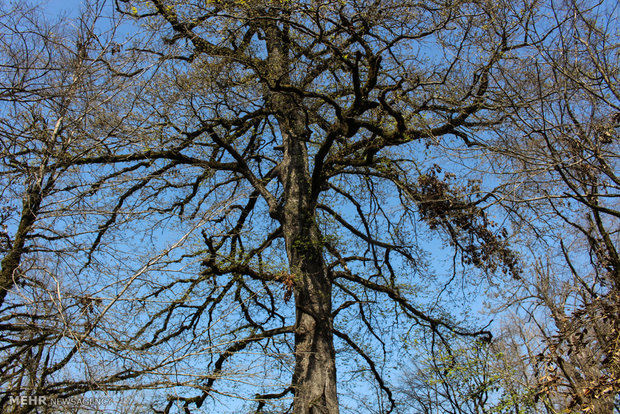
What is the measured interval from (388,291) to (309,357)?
2.12 metres

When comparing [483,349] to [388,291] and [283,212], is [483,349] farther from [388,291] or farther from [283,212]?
[283,212]

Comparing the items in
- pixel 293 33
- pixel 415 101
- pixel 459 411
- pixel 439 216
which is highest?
pixel 293 33

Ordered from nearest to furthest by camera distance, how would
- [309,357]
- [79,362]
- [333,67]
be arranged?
[79,362]
[309,357]
[333,67]

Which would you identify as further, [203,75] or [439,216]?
[203,75]

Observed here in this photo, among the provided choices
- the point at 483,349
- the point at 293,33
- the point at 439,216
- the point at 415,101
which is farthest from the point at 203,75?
the point at 483,349

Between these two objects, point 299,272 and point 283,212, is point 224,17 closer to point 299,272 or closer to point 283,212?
point 283,212

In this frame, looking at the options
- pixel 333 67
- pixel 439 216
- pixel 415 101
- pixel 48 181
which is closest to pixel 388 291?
pixel 439 216

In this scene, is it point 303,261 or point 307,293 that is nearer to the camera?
point 307,293

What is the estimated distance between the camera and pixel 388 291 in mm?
7684

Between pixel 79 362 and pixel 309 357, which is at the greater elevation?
pixel 309 357

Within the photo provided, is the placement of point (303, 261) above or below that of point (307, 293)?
above

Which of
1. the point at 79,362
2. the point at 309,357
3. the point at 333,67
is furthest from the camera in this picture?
the point at 333,67

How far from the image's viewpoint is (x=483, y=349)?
7.89 m

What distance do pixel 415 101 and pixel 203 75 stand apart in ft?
10.8
